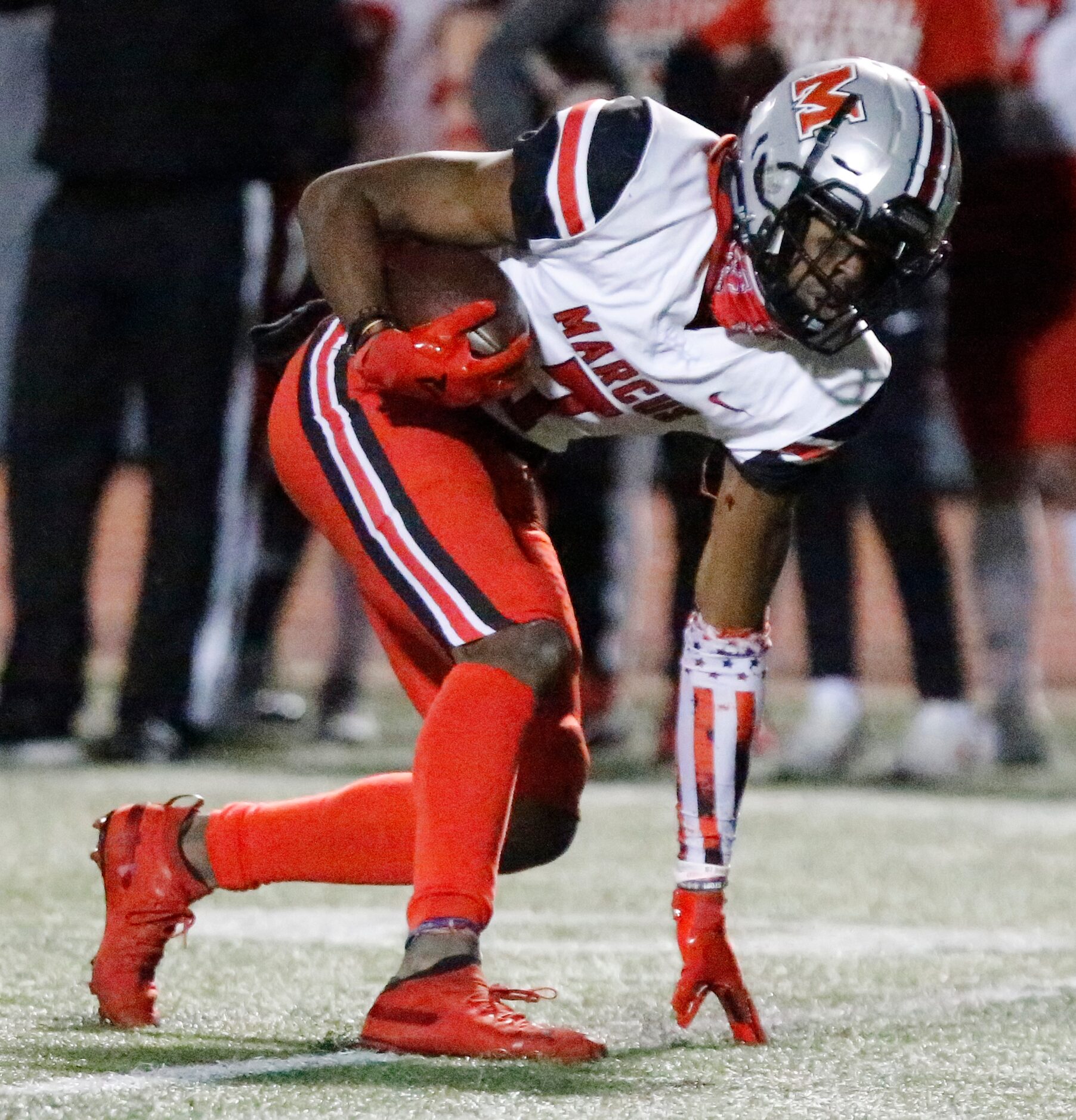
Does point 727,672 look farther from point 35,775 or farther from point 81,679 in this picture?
point 81,679

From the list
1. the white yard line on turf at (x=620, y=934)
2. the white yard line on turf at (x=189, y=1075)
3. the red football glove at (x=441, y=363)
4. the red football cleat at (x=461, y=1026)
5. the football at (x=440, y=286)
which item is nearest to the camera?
the white yard line on turf at (x=189, y=1075)

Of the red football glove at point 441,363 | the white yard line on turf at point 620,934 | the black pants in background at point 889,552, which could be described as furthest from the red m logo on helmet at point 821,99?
the black pants in background at point 889,552

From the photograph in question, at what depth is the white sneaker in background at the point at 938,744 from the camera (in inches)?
215

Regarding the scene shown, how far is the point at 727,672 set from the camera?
2781 mm

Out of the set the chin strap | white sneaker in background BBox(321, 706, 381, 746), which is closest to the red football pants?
the chin strap

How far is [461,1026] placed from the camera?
244cm

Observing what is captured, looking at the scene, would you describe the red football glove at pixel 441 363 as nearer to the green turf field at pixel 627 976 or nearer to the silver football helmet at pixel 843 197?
the silver football helmet at pixel 843 197

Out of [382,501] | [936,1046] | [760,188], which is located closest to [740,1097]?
[936,1046]

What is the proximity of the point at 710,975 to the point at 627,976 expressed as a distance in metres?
0.51

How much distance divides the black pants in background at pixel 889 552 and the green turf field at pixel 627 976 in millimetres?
449

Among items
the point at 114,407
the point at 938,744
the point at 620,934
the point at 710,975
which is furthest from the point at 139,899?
the point at 938,744

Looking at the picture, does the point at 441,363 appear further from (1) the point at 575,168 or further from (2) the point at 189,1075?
(2) the point at 189,1075

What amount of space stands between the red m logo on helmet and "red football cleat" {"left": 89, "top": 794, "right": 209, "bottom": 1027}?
109 centimetres

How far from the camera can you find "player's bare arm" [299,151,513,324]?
2.71 metres
